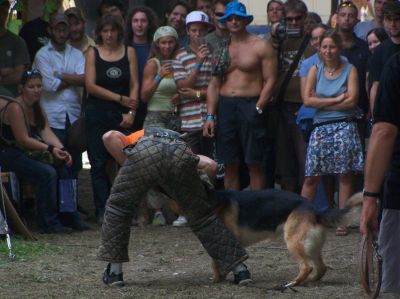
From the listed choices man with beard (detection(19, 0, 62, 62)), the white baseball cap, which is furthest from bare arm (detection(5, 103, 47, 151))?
the white baseball cap

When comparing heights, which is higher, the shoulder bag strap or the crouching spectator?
the shoulder bag strap

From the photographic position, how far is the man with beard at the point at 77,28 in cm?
1105

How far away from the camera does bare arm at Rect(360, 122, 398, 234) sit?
5109 millimetres

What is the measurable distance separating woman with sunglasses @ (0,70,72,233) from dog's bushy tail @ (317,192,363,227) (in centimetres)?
364

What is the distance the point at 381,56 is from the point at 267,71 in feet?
5.47

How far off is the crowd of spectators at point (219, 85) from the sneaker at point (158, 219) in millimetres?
238

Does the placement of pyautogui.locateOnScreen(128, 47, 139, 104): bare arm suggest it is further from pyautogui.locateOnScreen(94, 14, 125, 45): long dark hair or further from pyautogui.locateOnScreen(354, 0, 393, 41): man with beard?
pyautogui.locateOnScreen(354, 0, 393, 41): man with beard

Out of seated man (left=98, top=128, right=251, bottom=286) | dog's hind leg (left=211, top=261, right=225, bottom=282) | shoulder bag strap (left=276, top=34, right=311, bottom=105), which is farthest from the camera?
shoulder bag strap (left=276, top=34, right=311, bottom=105)

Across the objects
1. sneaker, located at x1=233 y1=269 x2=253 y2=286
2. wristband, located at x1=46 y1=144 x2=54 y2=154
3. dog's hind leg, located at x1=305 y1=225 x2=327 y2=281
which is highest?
wristband, located at x1=46 y1=144 x2=54 y2=154

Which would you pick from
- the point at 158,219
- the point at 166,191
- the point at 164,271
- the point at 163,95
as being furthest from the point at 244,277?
the point at 163,95

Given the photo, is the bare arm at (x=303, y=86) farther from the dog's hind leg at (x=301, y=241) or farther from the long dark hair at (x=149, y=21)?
the dog's hind leg at (x=301, y=241)

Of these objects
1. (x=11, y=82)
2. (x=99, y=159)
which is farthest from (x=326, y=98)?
(x=11, y=82)

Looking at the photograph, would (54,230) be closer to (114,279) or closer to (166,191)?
(114,279)

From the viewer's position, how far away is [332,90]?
9.73m
